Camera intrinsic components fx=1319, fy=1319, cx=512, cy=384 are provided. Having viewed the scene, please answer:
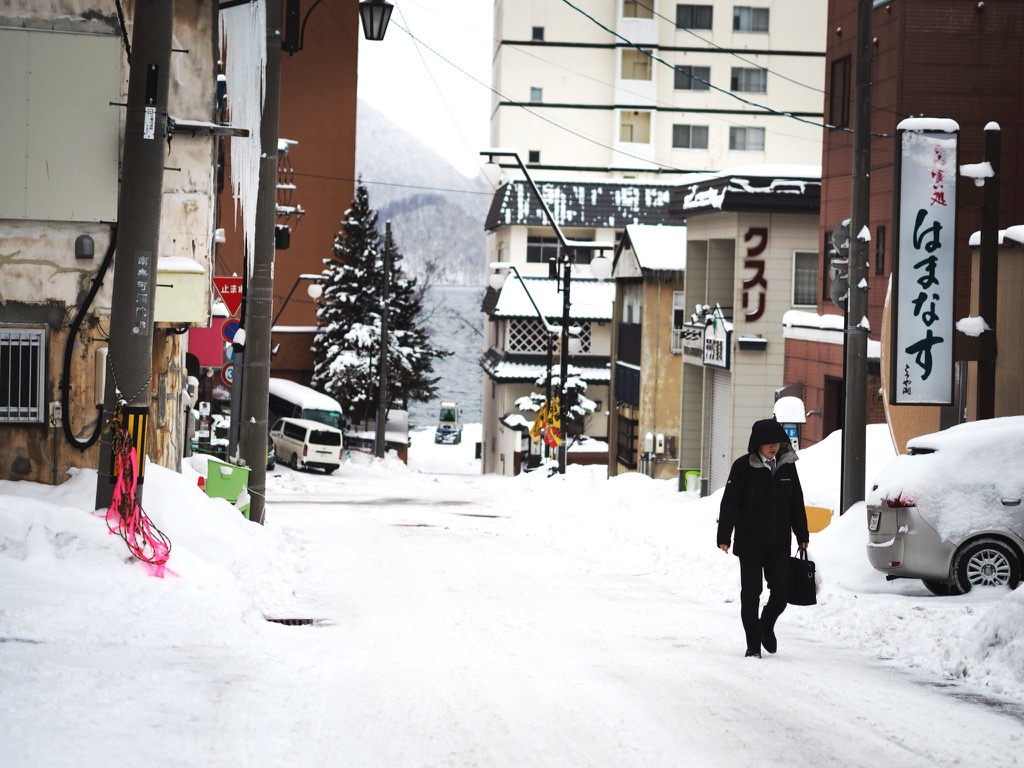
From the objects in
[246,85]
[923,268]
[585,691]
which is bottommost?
[585,691]

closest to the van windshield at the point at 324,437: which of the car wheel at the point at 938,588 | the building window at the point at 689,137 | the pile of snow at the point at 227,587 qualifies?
the pile of snow at the point at 227,587

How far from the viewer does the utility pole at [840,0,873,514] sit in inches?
627

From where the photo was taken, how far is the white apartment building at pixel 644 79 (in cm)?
7812

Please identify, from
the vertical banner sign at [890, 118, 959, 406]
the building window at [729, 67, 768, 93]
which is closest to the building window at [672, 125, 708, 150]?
the building window at [729, 67, 768, 93]

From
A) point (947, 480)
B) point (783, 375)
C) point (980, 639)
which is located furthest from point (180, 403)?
point (783, 375)

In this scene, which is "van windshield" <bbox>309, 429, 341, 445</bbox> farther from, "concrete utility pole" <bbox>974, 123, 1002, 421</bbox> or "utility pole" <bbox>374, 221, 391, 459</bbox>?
"concrete utility pole" <bbox>974, 123, 1002, 421</bbox>

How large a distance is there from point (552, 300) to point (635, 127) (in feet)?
71.9

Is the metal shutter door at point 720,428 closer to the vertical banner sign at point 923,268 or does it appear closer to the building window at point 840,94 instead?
the building window at point 840,94

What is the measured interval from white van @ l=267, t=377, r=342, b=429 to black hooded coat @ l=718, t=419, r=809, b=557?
45.1m

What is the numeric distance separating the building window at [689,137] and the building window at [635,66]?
3763 millimetres

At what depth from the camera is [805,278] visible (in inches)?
1308

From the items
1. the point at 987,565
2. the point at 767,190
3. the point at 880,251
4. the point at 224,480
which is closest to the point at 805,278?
the point at 767,190

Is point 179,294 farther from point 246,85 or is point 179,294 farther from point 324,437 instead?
point 324,437

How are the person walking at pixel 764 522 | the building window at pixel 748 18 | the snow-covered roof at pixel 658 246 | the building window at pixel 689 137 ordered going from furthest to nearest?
the building window at pixel 689 137
the building window at pixel 748 18
the snow-covered roof at pixel 658 246
the person walking at pixel 764 522
